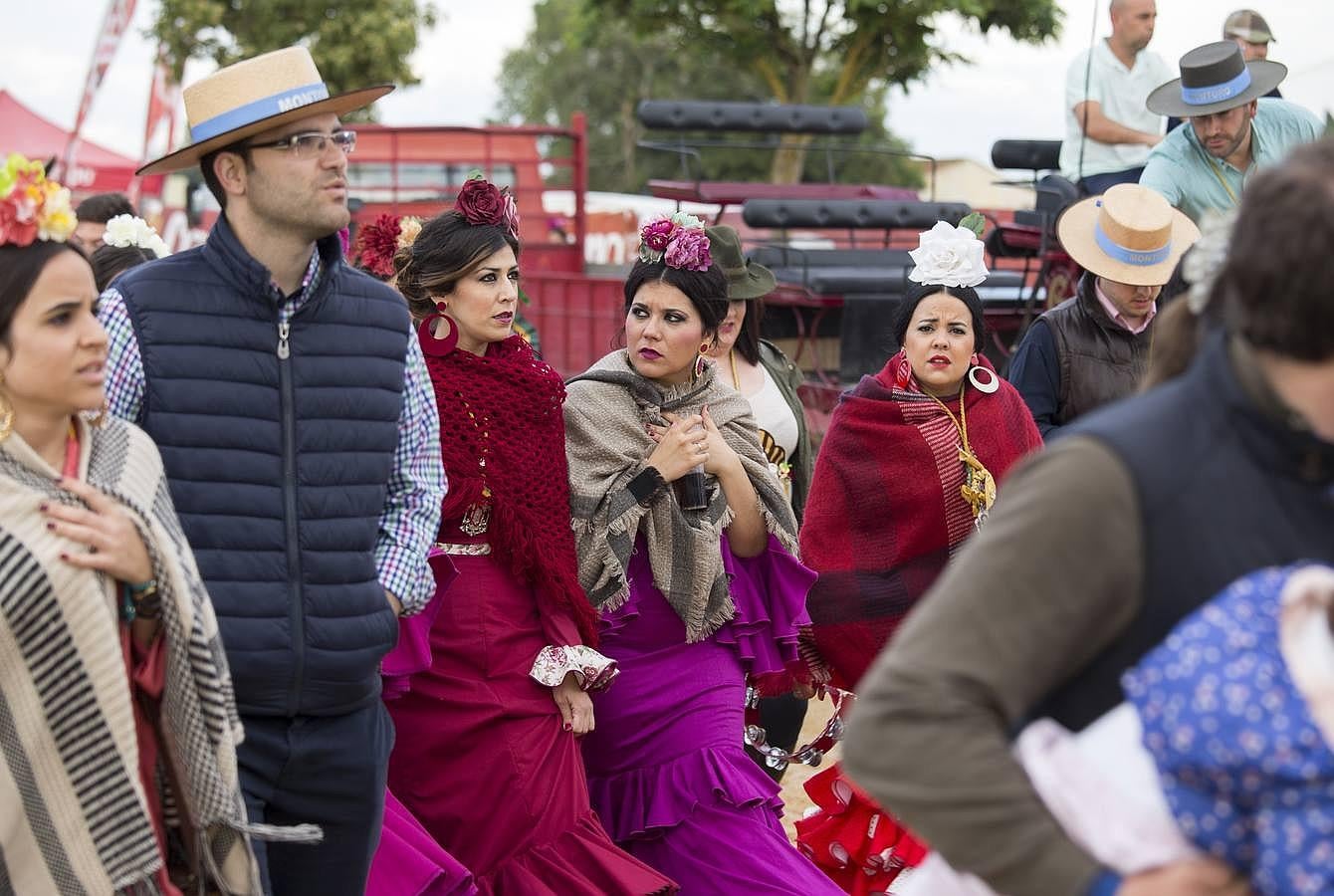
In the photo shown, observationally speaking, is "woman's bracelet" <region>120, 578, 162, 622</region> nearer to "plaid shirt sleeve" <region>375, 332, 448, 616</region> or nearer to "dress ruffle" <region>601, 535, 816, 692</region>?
"plaid shirt sleeve" <region>375, 332, 448, 616</region>

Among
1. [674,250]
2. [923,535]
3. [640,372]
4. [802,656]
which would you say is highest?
[674,250]

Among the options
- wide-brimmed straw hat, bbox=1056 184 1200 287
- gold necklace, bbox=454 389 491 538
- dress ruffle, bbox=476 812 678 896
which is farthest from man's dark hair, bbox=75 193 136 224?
wide-brimmed straw hat, bbox=1056 184 1200 287

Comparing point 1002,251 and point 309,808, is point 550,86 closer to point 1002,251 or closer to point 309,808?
point 1002,251

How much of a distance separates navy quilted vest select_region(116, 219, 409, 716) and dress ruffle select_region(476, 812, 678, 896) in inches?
41.8

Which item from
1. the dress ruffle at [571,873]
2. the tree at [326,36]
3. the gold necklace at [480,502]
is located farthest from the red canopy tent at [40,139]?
the dress ruffle at [571,873]

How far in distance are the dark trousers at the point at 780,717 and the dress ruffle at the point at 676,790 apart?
0.80m

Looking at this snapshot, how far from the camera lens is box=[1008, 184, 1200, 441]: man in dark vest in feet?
17.0

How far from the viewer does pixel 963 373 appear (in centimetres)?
477

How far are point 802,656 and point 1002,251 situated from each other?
442 cm

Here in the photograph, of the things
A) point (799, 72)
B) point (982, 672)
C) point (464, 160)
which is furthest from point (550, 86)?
point (982, 672)

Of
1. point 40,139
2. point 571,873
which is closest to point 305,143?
point 571,873

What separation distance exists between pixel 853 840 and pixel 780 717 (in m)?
0.63

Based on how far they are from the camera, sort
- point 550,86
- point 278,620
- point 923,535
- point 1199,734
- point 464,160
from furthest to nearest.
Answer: point 550,86 < point 464,160 < point 923,535 < point 278,620 < point 1199,734

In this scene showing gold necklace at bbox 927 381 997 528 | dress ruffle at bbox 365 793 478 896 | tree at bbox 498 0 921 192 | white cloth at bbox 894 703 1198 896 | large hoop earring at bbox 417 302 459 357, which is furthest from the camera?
tree at bbox 498 0 921 192
